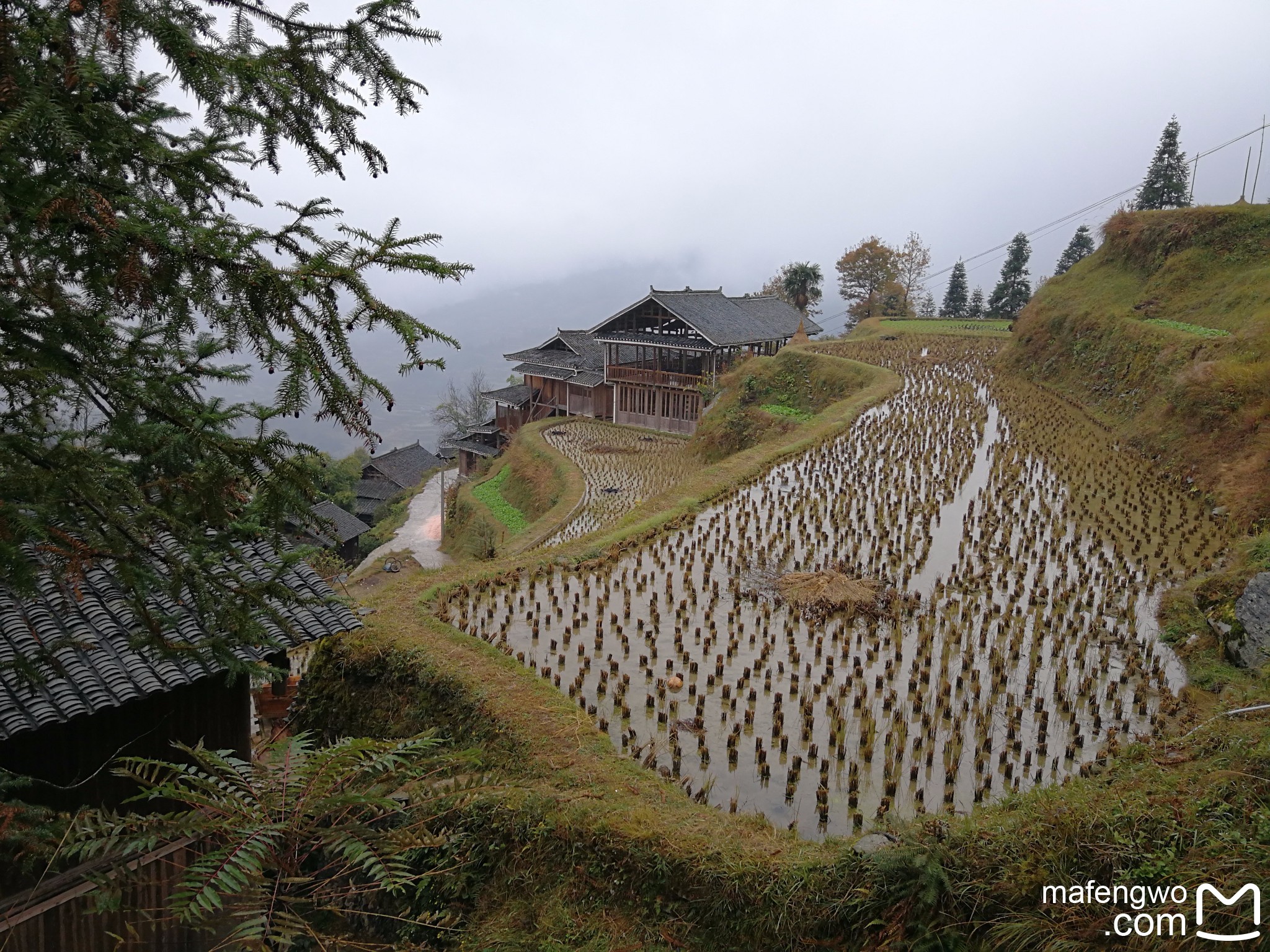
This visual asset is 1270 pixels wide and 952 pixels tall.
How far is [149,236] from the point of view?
2.93m

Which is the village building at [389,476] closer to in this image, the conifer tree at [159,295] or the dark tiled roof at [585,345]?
the dark tiled roof at [585,345]

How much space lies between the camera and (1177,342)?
19266 mm

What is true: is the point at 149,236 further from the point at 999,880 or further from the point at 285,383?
the point at 999,880

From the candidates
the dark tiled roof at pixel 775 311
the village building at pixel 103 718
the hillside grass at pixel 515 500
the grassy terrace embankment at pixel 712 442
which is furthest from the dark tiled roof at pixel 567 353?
the village building at pixel 103 718

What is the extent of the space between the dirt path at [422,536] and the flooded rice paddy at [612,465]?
4.96m

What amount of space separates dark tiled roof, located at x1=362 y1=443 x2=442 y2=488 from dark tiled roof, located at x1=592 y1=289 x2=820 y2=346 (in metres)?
16.4

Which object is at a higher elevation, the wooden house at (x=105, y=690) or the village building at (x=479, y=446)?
the village building at (x=479, y=446)

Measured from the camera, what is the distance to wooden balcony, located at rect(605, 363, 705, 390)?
95.3 ft

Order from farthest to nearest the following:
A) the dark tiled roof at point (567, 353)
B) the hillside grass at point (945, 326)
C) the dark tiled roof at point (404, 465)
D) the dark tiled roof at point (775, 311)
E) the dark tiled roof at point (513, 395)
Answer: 1. the dark tiled roof at point (404, 465)
2. the hillside grass at point (945, 326)
3. the dark tiled roof at point (513, 395)
4. the dark tiled roof at point (775, 311)
5. the dark tiled roof at point (567, 353)

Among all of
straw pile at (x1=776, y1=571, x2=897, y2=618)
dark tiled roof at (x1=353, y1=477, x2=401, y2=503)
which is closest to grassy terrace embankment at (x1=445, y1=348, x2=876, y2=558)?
straw pile at (x1=776, y1=571, x2=897, y2=618)

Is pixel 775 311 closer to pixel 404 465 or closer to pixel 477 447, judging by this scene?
pixel 477 447

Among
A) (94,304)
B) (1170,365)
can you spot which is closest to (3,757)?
(94,304)

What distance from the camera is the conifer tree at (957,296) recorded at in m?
53.1

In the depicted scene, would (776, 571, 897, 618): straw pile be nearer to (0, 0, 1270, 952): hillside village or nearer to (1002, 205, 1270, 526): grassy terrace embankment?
(0, 0, 1270, 952): hillside village
